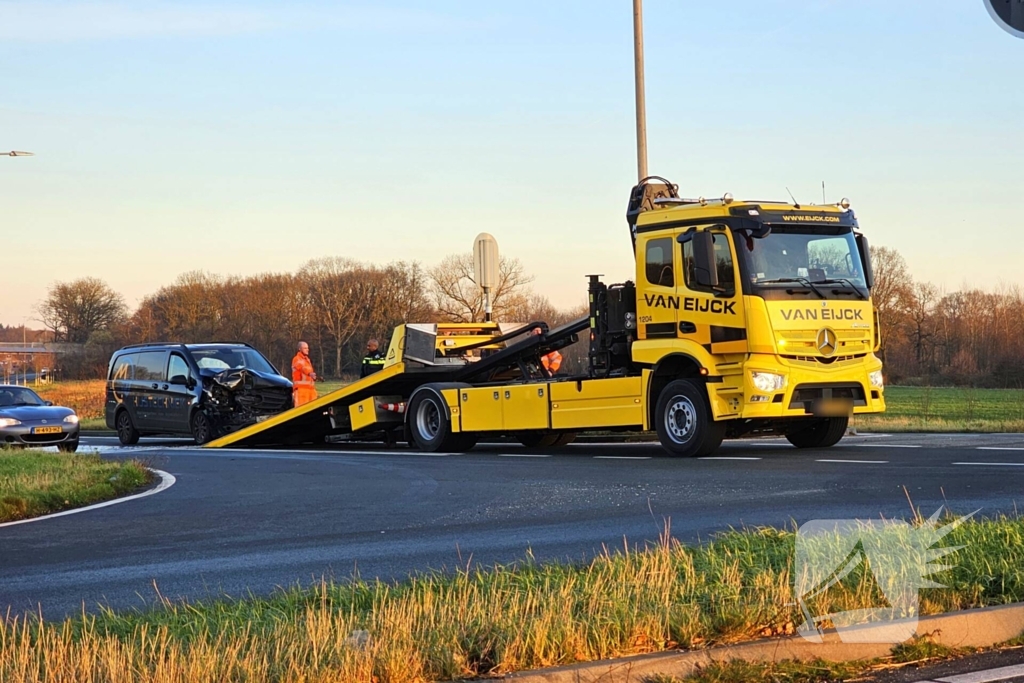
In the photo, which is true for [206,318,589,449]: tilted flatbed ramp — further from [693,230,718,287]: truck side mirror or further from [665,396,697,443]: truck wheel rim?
[693,230,718,287]: truck side mirror

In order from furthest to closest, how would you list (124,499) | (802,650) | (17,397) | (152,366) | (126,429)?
1. (126,429)
2. (152,366)
3. (17,397)
4. (124,499)
5. (802,650)

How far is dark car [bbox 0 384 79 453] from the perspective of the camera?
23.9 metres

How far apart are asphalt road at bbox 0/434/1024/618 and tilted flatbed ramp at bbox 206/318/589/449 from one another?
8.21 feet

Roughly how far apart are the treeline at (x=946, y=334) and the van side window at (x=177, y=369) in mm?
33646

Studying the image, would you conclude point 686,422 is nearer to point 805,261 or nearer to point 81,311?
point 805,261

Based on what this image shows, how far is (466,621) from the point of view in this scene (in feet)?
19.0

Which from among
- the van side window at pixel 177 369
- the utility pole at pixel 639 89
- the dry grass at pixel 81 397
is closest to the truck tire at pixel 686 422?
the utility pole at pixel 639 89

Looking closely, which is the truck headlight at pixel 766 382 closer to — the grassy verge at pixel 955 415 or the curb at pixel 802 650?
the grassy verge at pixel 955 415

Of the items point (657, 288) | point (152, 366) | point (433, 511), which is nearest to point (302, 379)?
point (152, 366)

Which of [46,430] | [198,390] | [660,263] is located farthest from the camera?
[198,390]

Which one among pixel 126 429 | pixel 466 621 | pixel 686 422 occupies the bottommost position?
pixel 126 429

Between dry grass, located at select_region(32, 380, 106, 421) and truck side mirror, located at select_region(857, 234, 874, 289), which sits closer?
truck side mirror, located at select_region(857, 234, 874, 289)

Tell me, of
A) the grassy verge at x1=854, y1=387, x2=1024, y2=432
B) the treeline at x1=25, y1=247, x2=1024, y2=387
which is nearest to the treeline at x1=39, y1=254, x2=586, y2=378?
the treeline at x1=25, y1=247, x2=1024, y2=387

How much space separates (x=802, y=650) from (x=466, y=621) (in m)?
1.47
